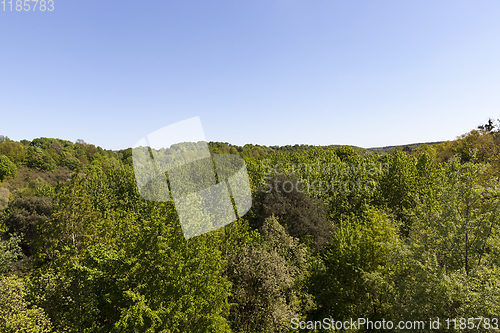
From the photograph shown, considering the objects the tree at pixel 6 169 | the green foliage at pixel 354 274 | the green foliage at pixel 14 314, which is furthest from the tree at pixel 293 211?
the tree at pixel 6 169

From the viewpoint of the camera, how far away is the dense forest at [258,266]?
984cm

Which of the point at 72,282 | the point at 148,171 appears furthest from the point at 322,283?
the point at 148,171

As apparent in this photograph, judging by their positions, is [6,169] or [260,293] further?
[6,169]

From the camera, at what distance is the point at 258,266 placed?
16.3m

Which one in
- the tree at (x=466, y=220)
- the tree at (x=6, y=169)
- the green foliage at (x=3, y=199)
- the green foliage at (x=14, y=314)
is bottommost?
the green foliage at (x=14, y=314)

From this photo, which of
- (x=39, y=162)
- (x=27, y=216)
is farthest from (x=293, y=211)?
(x=39, y=162)

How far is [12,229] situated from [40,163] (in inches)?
1905

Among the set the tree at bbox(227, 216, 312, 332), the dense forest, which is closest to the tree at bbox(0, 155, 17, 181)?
the dense forest

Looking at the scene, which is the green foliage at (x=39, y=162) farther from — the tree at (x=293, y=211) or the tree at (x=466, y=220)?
the tree at (x=466, y=220)

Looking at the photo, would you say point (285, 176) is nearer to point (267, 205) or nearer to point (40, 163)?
point (267, 205)

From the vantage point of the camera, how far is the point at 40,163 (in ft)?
212

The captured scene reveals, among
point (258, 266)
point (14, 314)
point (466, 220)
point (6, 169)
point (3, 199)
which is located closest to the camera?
point (14, 314)

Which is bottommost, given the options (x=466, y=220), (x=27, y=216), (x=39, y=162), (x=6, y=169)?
(x=27, y=216)

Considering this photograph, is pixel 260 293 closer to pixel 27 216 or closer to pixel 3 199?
pixel 27 216
